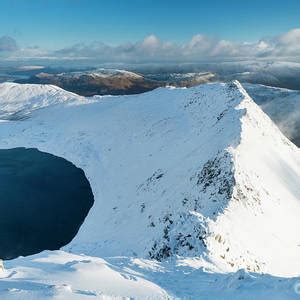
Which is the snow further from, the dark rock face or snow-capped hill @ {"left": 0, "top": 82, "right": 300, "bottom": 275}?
the dark rock face

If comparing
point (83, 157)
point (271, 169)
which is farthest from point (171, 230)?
point (83, 157)

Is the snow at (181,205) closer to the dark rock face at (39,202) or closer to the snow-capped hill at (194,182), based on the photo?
the snow-capped hill at (194,182)

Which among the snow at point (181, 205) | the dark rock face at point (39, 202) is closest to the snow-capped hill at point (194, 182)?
the snow at point (181, 205)

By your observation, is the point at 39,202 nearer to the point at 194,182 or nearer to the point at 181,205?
the point at 194,182

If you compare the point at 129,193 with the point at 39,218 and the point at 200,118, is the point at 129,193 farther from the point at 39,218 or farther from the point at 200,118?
the point at 200,118

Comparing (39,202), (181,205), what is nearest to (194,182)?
(181,205)
